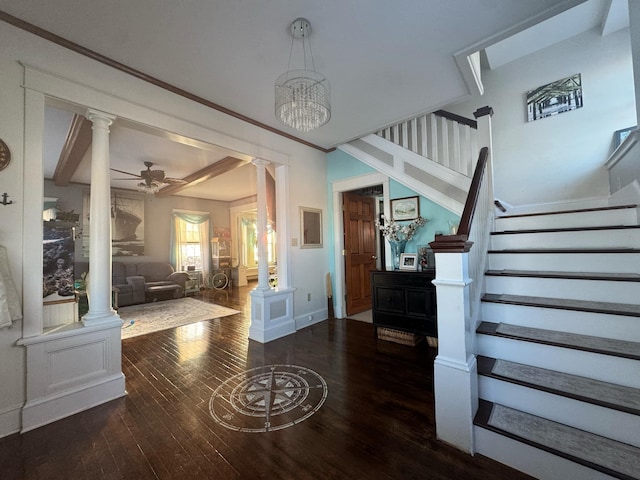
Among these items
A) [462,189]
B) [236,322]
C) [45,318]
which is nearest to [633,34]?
[462,189]

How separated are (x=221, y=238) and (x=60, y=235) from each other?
6.41m

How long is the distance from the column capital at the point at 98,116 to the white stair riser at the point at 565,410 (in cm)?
357

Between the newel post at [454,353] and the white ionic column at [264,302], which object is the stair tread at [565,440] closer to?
the newel post at [454,353]

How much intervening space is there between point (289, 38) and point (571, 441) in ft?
10.6

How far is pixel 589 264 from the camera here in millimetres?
1969

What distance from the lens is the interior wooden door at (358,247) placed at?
15.0 ft

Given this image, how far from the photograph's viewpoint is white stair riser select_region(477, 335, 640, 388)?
138 cm

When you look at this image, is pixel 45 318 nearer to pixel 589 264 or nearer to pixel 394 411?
pixel 394 411

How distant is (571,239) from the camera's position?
2197 millimetres

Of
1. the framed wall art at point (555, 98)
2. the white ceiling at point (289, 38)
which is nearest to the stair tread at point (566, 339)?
the white ceiling at point (289, 38)

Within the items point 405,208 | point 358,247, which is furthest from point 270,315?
point 405,208

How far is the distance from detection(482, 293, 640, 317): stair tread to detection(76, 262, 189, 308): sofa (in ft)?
21.3

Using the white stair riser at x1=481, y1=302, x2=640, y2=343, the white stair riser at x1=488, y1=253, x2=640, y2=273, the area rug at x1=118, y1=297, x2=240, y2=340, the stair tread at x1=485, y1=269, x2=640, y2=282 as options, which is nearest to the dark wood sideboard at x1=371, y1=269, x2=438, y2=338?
the white stair riser at x1=488, y1=253, x2=640, y2=273

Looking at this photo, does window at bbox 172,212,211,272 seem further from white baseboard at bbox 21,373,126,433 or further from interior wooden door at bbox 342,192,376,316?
white baseboard at bbox 21,373,126,433
